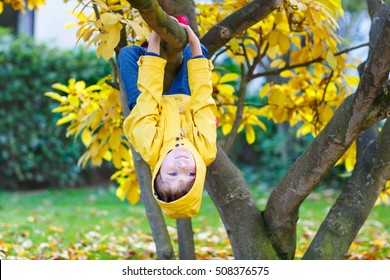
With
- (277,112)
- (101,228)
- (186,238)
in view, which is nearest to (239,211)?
(186,238)

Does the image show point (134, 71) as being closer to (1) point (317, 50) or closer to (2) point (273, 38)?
(2) point (273, 38)

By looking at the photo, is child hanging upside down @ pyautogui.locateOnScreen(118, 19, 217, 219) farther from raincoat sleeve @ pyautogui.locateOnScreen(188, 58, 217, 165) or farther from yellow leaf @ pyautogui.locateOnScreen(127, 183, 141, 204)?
yellow leaf @ pyautogui.locateOnScreen(127, 183, 141, 204)

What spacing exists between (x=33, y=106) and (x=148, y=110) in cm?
549

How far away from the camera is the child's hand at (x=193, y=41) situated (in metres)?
2.31

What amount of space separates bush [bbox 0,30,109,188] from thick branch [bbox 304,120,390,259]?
4.89 metres

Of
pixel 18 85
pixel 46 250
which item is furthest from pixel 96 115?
pixel 18 85

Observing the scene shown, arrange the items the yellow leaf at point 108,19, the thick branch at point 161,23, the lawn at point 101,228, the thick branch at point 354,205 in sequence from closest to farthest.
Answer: the thick branch at point 161,23, the yellow leaf at point 108,19, the thick branch at point 354,205, the lawn at point 101,228

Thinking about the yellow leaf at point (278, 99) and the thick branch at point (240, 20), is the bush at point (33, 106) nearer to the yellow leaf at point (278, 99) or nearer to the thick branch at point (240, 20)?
the yellow leaf at point (278, 99)

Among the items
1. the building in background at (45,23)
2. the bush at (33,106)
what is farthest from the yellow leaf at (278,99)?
the building in background at (45,23)

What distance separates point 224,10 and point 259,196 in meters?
4.72

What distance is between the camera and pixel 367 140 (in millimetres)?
3039

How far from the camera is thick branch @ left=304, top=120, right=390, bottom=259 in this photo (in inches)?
110

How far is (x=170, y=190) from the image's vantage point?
93.4 inches

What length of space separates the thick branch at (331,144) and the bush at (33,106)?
4824 mm
